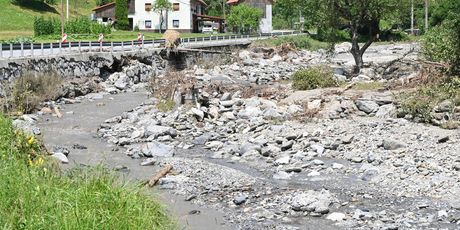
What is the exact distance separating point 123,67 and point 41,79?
39.5 feet

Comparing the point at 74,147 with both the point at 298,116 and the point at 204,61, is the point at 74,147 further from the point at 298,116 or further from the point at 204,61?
the point at 204,61

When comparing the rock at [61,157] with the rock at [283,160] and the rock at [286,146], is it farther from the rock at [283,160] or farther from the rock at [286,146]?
the rock at [286,146]

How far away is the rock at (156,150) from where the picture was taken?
822 inches

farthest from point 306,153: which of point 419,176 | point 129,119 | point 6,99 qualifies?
point 6,99

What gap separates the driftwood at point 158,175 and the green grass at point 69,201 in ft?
13.1

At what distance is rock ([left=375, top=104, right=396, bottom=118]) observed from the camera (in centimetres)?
2320

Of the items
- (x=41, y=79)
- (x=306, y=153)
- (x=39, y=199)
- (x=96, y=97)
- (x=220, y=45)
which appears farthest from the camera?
(x=220, y=45)

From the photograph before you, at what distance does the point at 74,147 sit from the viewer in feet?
73.7

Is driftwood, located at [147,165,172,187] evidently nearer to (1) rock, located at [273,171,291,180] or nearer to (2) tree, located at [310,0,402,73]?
(1) rock, located at [273,171,291,180]

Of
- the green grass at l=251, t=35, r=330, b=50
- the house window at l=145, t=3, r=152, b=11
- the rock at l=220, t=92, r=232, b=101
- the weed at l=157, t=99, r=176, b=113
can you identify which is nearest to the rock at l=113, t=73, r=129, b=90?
the weed at l=157, t=99, r=176, b=113

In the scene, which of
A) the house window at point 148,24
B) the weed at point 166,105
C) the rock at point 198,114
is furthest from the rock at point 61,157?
the house window at point 148,24

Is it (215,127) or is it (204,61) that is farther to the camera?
(204,61)

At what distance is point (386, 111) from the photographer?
925 inches

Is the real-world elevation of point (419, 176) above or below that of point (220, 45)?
below
